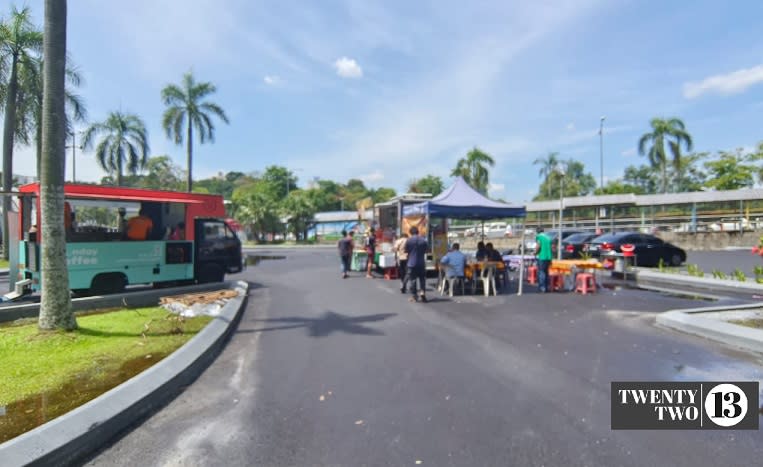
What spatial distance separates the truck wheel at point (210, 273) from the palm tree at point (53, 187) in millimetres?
5328

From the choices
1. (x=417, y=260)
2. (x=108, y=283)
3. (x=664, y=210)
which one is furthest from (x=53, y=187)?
(x=664, y=210)

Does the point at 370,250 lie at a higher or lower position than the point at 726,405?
higher


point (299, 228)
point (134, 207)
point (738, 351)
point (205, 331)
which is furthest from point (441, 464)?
point (299, 228)

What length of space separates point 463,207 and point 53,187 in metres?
8.91

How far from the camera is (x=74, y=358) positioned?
16.9 ft

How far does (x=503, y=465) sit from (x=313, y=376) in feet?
8.22

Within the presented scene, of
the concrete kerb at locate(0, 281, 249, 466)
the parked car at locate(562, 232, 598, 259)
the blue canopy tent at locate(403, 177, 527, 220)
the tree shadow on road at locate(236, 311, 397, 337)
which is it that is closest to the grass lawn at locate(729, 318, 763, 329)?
the blue canopy tent at locate(403, 177, 527, 220)

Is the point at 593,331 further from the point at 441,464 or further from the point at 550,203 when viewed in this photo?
the point at 550,203

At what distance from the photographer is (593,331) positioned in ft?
22.7

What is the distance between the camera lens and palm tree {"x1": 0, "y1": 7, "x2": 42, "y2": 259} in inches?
690

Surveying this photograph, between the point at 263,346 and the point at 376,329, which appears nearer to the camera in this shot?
the point at 263,346

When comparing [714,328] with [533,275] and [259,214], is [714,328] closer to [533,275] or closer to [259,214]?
[533,275]

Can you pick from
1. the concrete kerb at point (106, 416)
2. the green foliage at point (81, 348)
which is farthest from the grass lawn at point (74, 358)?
the concrete kerb at point (106, 416)

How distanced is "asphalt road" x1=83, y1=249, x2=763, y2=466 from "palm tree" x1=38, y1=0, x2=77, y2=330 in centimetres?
255
